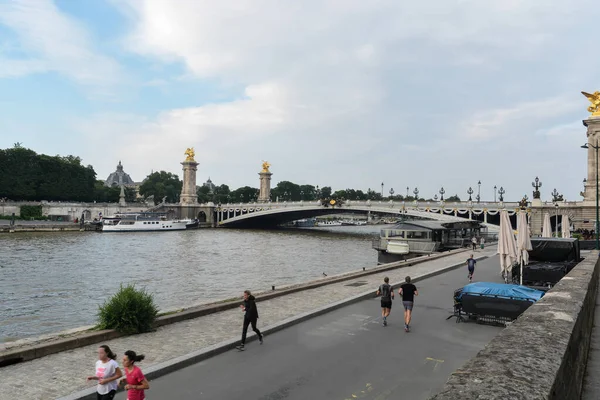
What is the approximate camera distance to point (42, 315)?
747 inches

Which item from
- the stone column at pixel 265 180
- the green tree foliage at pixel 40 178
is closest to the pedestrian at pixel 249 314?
the green tree foliage at pixel 40 178

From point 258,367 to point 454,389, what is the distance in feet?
20.4

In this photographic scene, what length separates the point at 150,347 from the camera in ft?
33.8

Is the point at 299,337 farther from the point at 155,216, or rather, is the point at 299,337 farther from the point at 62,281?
the point at 155,216

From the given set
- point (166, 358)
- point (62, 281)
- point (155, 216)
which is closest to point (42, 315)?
point (62, 281)

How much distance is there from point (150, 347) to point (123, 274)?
22878 millimetres

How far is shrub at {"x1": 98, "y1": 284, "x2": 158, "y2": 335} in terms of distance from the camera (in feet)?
37.5

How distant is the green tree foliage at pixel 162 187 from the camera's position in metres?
152

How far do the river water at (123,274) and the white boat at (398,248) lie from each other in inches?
121

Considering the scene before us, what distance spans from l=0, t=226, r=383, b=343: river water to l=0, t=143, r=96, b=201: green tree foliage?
48.8 metres

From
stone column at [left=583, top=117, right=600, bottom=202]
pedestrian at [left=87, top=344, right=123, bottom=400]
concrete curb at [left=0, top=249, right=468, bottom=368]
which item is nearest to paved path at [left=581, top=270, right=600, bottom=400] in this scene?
pedestrian at [left=87, top=344, right=123, bottom=400]

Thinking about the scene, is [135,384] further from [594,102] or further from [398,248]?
[594,102]

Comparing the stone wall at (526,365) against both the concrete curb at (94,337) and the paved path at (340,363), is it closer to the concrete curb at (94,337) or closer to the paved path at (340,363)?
the paved path at (340,363)

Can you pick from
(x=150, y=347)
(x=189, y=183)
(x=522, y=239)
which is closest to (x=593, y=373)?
(x=150, y=347)
